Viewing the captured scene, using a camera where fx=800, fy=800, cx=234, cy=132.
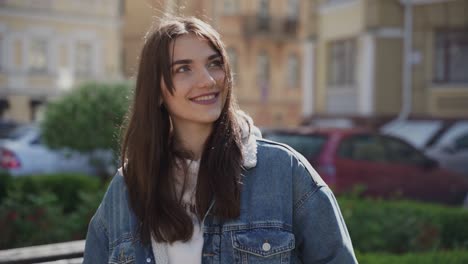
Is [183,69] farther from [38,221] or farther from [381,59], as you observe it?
[381,59]

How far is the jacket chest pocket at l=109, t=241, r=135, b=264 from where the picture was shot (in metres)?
2.75

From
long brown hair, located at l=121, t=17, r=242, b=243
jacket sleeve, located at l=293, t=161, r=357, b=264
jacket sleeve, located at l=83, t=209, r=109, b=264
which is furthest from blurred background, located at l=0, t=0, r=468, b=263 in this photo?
jacket sleeve, located at l=293, t=161, r=357, b=264

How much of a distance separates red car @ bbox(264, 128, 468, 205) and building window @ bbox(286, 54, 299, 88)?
122 ft

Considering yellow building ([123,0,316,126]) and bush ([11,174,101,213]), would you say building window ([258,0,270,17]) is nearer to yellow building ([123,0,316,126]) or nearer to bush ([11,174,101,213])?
yellow building ([123,0,316,126])

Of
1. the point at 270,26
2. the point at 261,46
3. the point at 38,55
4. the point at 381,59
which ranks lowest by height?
the point at 381,59

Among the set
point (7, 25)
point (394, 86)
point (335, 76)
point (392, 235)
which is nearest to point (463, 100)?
point (394, 86)

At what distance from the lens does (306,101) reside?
2744 centimetres

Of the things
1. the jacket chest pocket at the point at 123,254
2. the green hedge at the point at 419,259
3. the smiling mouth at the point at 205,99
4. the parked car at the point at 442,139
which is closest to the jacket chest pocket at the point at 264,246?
the jacket chest pocket at the point at 123,254

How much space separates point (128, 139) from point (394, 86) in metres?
21.2

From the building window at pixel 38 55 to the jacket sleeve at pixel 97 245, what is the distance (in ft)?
124

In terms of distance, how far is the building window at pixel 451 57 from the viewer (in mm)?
23000

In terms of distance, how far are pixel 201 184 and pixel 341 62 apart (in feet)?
A: 76.3

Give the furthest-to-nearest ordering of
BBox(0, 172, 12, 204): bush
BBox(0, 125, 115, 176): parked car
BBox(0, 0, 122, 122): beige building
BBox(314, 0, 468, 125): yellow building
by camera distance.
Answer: BBox(0, 0, 122, 122): beige building → BBox(314, 0, 468, 125): yellow building → BBox(0, 125, 115, 176): parked car → BBox(0, 172, 12, 204): bush

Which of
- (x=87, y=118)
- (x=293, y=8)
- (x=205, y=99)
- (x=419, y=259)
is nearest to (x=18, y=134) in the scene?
(x=87, y=118)
